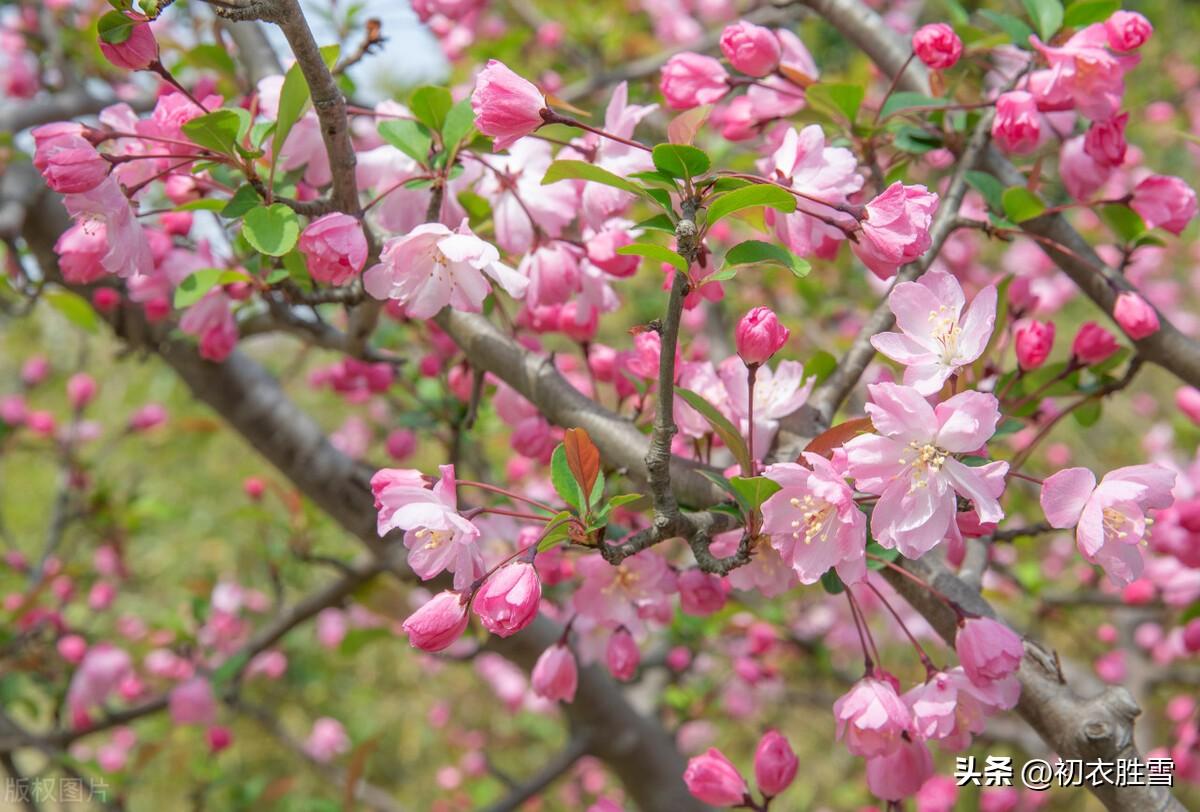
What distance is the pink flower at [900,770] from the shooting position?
31.2 inches

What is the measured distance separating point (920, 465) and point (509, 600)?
297 mm

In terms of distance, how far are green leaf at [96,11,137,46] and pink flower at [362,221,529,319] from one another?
24cm

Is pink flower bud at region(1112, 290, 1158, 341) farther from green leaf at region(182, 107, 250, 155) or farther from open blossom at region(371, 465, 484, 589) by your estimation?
green leaf at region(182, 107, 250, 155)

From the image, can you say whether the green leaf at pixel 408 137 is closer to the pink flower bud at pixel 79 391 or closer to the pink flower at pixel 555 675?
the pink flower at pixel 555 675

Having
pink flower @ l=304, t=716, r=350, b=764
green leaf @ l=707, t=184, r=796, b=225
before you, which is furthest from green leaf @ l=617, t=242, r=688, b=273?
pink flower @ l=304, t=716, r=350, b=764

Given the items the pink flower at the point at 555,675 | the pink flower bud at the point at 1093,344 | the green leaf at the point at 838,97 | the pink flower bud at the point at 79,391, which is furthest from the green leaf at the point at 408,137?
the pink flower bud at the point at 79,391

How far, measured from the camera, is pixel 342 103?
72 cm

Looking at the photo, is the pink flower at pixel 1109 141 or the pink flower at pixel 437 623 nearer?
the pink flower at pixel 437 623

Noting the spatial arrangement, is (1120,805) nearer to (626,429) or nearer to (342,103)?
(626,429)

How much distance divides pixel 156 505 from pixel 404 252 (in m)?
1.58

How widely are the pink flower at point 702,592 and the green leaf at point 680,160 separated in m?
0.39

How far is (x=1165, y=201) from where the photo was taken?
0.99m

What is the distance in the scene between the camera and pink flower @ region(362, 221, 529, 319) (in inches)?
Answer: 29.2

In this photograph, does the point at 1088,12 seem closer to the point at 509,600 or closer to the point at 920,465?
the point at 920,465
